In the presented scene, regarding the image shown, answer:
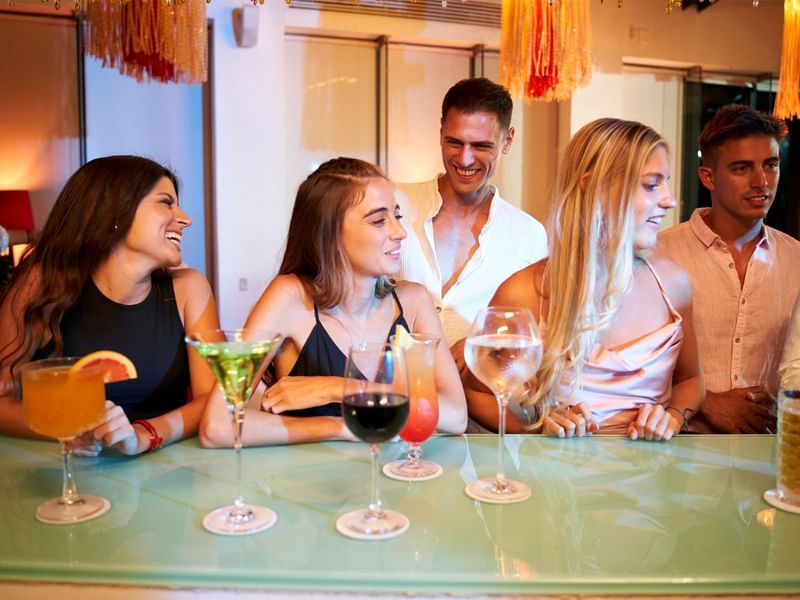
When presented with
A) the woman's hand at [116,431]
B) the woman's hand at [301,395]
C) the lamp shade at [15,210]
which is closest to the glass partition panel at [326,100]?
the lamp shade at [15,210]

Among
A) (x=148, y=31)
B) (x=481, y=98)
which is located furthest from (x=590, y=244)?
(x=148, y=31)

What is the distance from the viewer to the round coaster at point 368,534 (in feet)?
3.80

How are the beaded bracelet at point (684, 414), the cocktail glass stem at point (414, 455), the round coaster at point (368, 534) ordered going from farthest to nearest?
the beaded bracelet at point (684, 414) < the cocktail glass stem at point (414, 455) < the round coaster at point (368, 534)

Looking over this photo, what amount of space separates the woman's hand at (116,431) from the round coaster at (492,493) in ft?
2.29

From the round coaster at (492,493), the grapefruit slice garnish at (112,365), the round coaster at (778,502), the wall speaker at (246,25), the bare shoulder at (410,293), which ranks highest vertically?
the wall speaker at (246,25)

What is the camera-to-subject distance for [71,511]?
1.27 metres

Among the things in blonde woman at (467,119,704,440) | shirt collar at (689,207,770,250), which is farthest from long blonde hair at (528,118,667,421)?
shirt collar at (689,207,770,250)

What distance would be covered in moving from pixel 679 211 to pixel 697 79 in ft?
3.73

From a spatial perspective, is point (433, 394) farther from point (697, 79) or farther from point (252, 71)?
point (697, 79)

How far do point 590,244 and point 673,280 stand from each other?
36cm

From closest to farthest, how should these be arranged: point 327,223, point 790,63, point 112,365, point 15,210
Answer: point 112,365
point 327,223
point 790,63
point 15,210

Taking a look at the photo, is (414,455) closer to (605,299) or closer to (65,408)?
(65,408)

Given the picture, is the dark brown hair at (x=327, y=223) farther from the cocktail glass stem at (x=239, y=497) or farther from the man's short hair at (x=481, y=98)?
the man's short hair at (x=481, y=98)

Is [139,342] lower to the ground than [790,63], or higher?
lower
